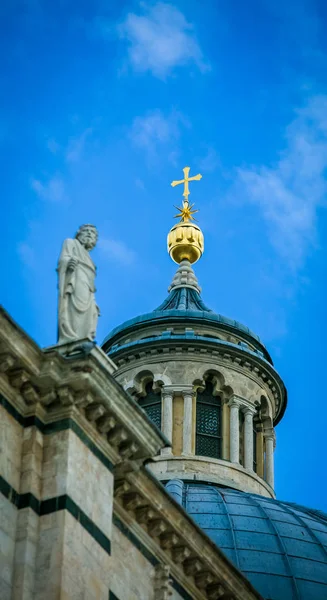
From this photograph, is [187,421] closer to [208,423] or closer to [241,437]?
[208,423]

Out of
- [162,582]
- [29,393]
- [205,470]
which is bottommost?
[162,582]

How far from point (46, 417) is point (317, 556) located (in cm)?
2041

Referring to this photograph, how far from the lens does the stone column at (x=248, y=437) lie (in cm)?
5540

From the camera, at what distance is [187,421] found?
55.0 meters

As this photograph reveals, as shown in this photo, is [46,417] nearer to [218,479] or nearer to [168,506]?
[168,506]

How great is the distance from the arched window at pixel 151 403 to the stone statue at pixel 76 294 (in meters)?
26.6

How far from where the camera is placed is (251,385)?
57.1 m

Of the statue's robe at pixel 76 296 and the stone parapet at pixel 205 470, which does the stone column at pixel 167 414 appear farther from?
the statue's robe at pixel 76 296

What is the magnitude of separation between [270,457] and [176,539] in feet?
90.3

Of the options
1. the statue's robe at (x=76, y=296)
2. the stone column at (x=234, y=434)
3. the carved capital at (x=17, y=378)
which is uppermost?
the stone column at (x=234, y=434)

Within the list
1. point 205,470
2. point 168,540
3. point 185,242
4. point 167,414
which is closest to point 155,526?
point 168,540

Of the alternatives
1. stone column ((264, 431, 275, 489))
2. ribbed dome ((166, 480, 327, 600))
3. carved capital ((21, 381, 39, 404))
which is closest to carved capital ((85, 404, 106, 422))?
carved capital ((21, 381, 39, 404))

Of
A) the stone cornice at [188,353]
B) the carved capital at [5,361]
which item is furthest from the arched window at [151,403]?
the carved capital at [5,361]

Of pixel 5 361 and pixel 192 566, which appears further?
pixel 192 566
